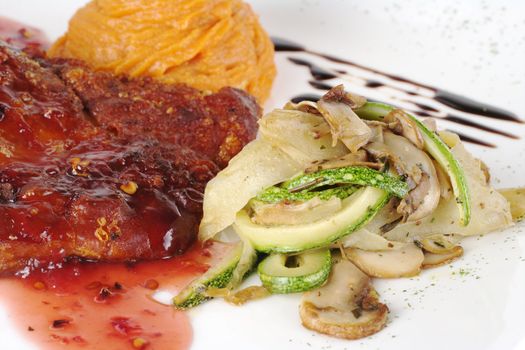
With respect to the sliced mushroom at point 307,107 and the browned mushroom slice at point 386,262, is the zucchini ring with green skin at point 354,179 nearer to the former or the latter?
the browned mushroom slice at point 386,262

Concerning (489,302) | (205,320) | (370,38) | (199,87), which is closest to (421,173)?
(489,302)

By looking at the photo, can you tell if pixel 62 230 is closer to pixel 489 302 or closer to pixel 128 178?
pixel 128 178

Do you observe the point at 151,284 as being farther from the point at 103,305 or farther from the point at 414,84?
the point at 414,84

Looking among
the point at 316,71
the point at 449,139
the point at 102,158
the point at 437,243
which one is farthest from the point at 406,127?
the point at 316,71

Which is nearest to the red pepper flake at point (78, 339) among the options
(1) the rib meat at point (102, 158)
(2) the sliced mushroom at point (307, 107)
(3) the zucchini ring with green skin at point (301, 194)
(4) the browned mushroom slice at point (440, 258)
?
(1) the rib meat at point (102, 158)

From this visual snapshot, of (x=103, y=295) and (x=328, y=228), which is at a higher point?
(x=328, y=228)

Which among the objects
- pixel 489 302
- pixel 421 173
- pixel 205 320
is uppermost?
pixel 421 173

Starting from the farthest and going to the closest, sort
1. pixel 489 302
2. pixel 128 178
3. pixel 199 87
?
pixel 199 87 → pixel 128 178 → pixel 489 302
